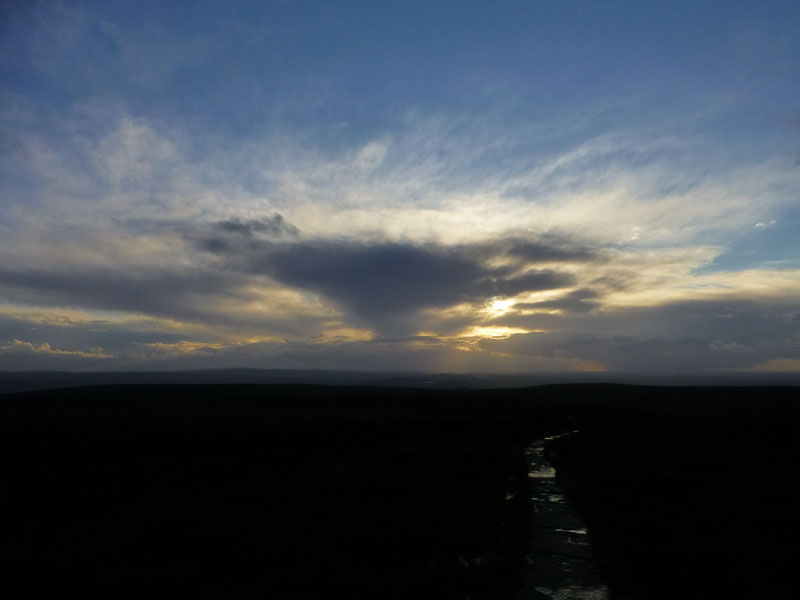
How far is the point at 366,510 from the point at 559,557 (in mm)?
9779

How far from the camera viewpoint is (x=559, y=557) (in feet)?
58.5

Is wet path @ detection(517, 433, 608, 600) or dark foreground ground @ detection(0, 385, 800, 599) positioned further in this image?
dark foreground ground @ detection(0, 385, 800, 599)

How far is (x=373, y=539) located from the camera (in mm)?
19516

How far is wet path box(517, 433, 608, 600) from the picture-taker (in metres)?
14.9

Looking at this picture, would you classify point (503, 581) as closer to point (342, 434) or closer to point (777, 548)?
point (777, 548)

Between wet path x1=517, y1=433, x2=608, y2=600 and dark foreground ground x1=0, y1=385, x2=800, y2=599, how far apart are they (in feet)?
1.79

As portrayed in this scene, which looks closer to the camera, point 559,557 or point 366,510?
point 559,557

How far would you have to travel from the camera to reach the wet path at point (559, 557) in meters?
14.9

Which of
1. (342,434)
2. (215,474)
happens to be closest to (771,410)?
(342,434)

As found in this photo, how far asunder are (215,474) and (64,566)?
15.0 m

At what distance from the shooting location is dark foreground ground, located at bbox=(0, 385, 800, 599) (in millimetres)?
15828

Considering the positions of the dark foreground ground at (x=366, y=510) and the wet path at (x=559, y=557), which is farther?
the dark foreground ground at (x=366, y=510)

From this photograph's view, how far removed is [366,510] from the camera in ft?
77.4

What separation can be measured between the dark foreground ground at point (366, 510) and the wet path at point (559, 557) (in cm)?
55
